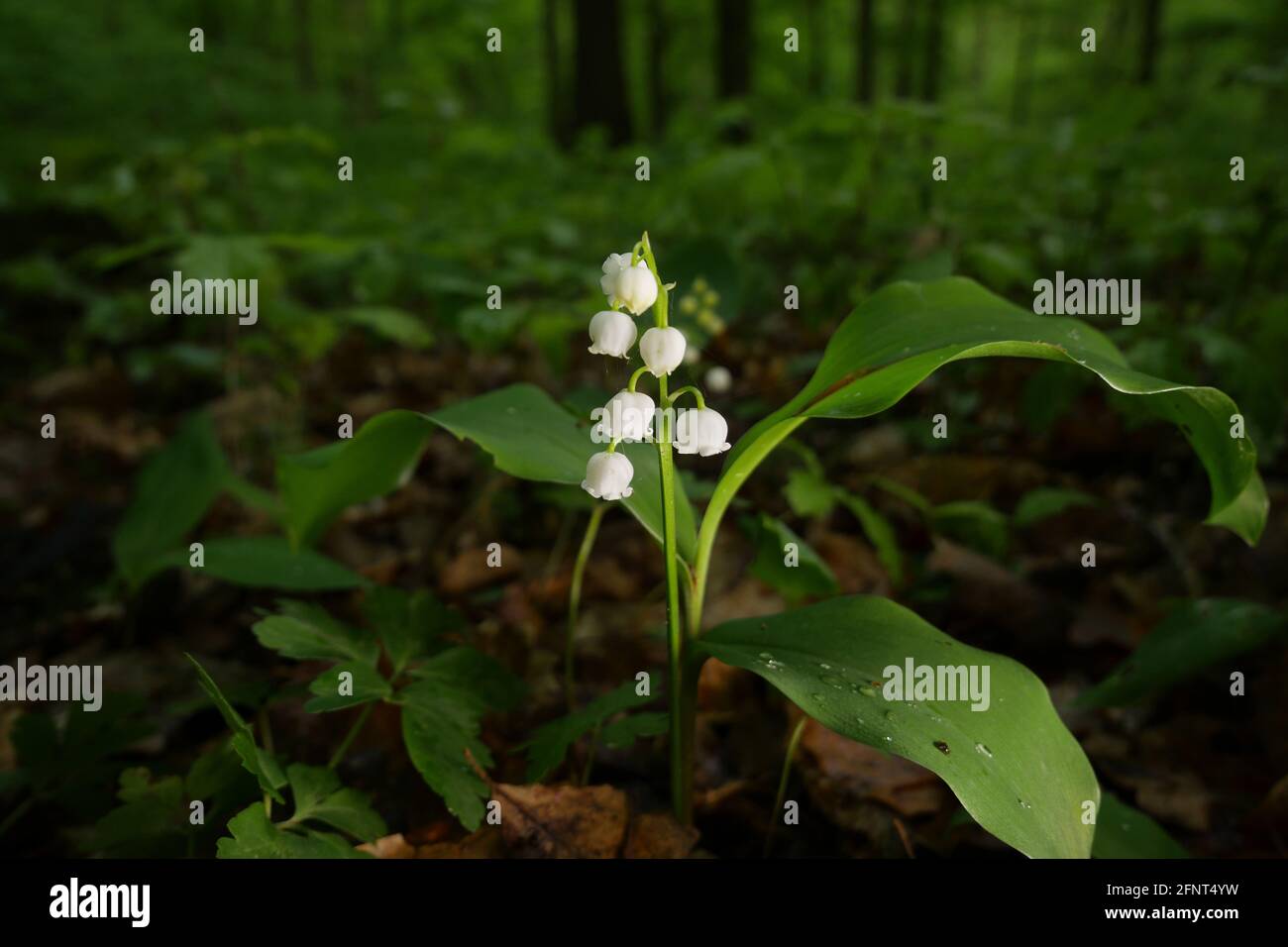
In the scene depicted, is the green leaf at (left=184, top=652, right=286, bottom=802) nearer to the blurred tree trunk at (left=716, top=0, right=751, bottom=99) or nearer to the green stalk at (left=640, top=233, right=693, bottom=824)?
the green stalk at (left=640, top=233, right=693, bottom=824)

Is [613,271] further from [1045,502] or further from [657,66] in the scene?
[657,66]

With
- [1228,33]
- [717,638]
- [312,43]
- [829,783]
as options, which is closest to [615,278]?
[717,638]

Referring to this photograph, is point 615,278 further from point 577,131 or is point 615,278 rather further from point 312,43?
point 312,43

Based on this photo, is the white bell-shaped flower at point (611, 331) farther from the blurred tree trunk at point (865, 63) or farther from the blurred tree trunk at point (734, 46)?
the blurred tree trunk at point (865, 63)
